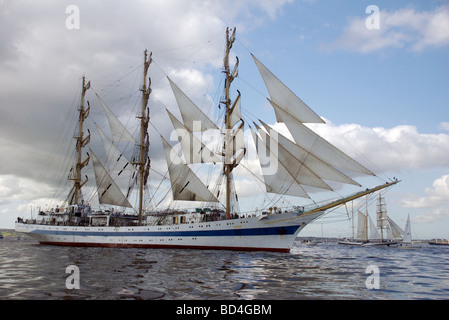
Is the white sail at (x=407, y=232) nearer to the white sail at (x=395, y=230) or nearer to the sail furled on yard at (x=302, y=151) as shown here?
the white sail at (x=395, y=230)

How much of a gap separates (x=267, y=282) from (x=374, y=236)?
3305 inches

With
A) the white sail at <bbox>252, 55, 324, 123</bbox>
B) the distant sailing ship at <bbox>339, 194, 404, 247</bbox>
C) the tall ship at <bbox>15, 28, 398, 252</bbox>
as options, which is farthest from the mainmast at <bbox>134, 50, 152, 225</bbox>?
the distant sailing ship at <bbox>339, 194, 404, 247</bbox>

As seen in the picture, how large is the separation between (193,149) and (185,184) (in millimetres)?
5137

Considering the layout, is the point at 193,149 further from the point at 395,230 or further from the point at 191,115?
the point at 395,230

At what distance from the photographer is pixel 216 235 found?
112 feet

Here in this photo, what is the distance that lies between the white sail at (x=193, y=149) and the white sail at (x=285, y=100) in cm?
1181

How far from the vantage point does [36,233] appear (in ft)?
163

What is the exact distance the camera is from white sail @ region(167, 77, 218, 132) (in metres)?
44.1

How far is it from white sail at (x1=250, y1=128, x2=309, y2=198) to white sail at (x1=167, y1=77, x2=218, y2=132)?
1209 cm

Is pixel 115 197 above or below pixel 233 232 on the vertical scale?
above

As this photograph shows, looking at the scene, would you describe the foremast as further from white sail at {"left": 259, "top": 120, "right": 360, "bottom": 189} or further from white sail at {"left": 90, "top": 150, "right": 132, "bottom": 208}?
white sail at {"left": 90, "top": 150, "right": 132, "bottom": 208}

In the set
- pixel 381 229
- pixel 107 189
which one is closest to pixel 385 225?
pixel 381 229
